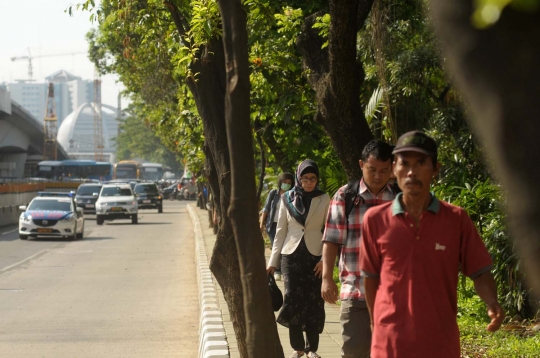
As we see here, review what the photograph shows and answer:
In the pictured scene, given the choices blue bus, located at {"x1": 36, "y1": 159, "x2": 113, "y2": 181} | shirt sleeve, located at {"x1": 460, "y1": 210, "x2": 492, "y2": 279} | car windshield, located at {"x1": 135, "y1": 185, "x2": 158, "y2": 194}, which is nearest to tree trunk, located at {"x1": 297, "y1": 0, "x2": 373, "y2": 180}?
shirt sleeve, located at {"x1": 460, "y1": 210, "x2": 492, "y2": 279}

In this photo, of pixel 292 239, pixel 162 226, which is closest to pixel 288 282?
pixel 292 239

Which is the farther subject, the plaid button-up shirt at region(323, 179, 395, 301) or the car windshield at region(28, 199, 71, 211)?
the car windshield at region(28, 199, 71, 211)

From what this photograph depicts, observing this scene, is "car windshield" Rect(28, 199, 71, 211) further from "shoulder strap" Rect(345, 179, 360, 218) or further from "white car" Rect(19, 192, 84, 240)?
"shoulder strap" Rect(345, 179, 360, 218)

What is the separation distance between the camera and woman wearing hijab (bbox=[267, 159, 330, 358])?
8.16 m

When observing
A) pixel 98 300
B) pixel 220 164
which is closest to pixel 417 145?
pixel 220 164

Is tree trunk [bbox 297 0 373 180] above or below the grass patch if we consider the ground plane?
above

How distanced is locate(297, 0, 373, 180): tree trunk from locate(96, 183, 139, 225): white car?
3376 centimetres

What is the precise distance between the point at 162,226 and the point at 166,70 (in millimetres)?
16095

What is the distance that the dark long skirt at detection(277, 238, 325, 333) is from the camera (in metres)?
8.16

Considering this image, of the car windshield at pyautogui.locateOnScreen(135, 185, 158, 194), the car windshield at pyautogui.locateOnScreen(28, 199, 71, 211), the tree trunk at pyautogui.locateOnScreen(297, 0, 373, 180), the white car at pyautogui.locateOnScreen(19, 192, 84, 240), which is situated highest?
the tree trunk at pyautogui.locateOnScreen(297, 0, 373, 180)

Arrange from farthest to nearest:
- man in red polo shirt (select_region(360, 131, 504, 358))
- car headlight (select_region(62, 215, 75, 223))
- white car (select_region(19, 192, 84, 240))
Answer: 1. car headlight (select_region(62, 215, 75, 223))
2. white car (select_region(19, 192, 84, 240))
3. man in red polo shirt (select_region(360, 131, 504, 358))

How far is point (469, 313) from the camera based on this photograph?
10750 mm

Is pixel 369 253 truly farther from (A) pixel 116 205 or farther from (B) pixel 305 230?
(A) pixel 116 205

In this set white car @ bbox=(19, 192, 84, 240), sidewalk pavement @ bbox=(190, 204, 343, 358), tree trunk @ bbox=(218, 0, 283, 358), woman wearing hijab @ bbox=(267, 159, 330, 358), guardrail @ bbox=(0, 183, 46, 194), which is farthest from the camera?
guardrail @ bbox=(0, 183, 46, 194)
